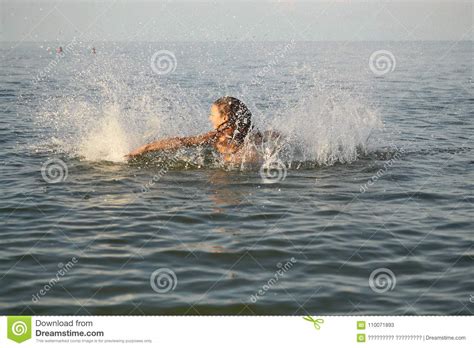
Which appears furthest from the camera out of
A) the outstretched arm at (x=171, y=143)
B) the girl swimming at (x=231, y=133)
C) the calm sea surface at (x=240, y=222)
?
the girl swimming at (x=231, y=133)

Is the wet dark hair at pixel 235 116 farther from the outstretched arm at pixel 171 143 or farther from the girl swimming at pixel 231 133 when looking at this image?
the outstretched arm at pixel 171 143

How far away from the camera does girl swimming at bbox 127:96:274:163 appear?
40.1 ft

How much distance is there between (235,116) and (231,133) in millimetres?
325

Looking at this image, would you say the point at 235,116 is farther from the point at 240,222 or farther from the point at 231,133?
the point at 240,222

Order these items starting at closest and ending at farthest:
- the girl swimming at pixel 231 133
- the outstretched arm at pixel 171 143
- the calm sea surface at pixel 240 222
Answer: the calm sea surface at pixel 240 222 → the outstretched arm at pixel 171 143 → the girl swimming at pixel 231 133

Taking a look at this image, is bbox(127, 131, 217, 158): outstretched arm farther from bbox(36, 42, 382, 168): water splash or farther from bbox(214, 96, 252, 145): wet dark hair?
bbox(36, 42, 382, 168): water splash

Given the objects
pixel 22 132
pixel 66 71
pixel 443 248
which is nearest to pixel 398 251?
pixel 443 248

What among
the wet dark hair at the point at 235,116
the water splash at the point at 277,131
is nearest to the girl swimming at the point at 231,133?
the wet dark hair at the point at 235,116

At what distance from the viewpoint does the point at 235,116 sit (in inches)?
486

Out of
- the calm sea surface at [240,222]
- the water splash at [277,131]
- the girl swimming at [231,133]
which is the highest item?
the water splash at [277,131]

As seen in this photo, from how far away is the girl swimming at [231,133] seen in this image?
1222 centimetres

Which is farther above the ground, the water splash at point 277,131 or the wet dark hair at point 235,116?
the water splash at point 277,131

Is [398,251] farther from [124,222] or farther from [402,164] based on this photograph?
[402,164]

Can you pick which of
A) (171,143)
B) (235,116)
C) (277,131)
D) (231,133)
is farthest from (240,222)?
(277,131)
